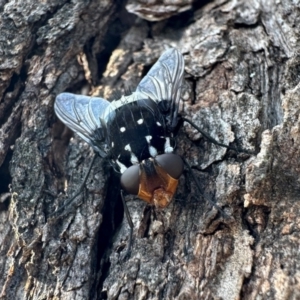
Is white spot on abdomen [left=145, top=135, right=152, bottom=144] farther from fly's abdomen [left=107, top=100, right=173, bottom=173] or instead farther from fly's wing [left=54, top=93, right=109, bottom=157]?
fly's wing [left=54, top=93, right=109, bottom=157]

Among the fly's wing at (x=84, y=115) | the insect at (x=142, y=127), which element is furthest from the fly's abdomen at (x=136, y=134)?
the fly's wing at (x=84, y=115)

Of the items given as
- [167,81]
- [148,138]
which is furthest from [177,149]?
[167,81]

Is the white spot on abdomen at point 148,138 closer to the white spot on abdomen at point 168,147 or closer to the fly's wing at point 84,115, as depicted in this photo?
the white spot on abdomen at point 168,147

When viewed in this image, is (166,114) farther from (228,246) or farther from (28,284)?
(28,284)

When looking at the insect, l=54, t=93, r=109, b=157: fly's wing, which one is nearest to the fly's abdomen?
the insect

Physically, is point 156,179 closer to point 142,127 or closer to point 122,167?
point 122,167

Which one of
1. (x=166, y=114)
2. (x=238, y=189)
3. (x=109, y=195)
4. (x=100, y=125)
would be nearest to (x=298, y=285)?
(x=238, y=189)

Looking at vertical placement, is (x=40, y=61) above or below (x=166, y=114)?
above
